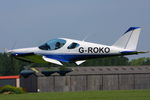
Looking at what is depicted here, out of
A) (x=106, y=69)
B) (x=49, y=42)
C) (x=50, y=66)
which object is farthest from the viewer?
(x=106, y=69)

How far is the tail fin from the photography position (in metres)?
43.8

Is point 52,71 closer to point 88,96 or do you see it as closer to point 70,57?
point 70,57

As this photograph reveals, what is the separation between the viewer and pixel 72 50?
4331cm

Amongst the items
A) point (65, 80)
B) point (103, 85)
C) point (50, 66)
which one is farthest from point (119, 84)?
point (50, 66)

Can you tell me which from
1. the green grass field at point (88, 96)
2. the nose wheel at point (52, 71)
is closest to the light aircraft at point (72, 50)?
the nose wheel at point (52, 71)

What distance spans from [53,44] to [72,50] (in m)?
1.40

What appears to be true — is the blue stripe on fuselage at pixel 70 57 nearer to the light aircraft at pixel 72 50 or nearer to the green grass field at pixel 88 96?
the light aircraft at pixel 72 50

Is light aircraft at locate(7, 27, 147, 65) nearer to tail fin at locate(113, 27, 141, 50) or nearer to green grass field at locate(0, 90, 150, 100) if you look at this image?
tail fin at locate(113, 27, 141, 50)

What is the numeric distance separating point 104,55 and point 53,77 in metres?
52.6

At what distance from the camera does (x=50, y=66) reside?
4628cm

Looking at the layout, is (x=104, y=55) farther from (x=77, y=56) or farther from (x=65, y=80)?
(x=65, y=80)

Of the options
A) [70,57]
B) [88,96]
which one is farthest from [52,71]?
[88,96]

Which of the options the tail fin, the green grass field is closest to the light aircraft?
the tail fin

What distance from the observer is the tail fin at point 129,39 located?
43844mm
